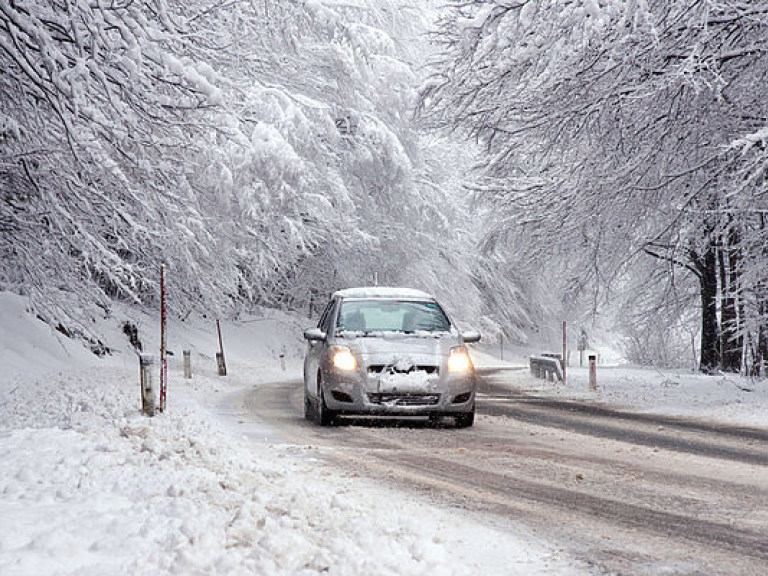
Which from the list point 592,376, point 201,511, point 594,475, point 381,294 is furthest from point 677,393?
point 201,511

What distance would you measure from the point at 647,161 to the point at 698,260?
1027 centimetres

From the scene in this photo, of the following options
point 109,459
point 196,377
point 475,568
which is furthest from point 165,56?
point 196,377

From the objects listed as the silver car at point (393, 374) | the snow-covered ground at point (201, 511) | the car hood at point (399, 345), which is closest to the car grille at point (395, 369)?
the silver car at point (393, 374)

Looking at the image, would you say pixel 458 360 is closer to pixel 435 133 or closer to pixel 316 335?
pixel 316 335

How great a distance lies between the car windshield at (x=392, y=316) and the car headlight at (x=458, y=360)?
692 millimetres

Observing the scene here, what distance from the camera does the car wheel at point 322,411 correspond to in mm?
13125

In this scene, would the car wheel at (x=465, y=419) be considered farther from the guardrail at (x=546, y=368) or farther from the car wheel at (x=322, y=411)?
the guardrail at (x=546, y=368)

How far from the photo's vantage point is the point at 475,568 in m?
5.53

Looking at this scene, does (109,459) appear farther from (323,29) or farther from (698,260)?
(698,260)

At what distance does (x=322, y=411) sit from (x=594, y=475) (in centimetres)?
487

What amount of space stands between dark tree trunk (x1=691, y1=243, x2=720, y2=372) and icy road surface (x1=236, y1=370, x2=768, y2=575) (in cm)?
1048

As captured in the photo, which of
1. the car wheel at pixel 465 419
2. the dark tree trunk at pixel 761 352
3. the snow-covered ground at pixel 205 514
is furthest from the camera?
the dark tree trunk at pixel 761 352

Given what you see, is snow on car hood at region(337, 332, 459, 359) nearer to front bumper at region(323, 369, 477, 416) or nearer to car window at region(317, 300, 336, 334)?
front bumper at region(323, 369, 477, 416)

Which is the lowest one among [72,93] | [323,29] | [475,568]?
[475,568]
